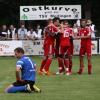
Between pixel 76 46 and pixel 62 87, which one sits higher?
pixel 76 46

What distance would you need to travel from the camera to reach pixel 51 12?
37.2 m

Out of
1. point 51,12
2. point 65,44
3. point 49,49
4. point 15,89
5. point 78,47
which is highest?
point 51,12

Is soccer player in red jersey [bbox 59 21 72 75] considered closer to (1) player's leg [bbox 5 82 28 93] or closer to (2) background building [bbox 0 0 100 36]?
(1) player's leg [bbox 5 82 28 93]

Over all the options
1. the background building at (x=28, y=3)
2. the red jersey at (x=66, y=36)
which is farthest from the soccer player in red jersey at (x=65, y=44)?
the background building at (x=28, y=3)

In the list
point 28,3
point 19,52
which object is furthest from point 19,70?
point 28,3

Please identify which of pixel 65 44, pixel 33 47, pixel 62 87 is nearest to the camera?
pixel 62 87

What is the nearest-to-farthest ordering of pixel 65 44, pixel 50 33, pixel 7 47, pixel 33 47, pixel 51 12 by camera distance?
1. pixel 50 33
2. pixel 65 44
3. pixel 7 47
4. pixel 33 47
5. pixel 51 12

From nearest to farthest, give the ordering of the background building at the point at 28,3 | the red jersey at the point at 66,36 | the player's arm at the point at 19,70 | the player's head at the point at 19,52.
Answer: the player's arm at the point at 19,70 < the player's head at the point at 19,52 < the red jersey at the point at 66,36 < the background building at the point at 28,3

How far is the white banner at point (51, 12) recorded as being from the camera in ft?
121

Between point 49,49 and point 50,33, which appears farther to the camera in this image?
point 49,49

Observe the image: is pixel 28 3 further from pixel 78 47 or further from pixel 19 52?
pixel 19 52

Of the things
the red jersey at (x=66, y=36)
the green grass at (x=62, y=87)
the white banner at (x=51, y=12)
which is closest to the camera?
the green grass at (x=62, y=87)

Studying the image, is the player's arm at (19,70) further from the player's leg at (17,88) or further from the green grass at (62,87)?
the green grass at (62,87)

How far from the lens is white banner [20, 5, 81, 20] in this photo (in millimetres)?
36969
